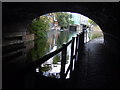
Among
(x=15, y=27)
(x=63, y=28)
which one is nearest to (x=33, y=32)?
(x=15, y=27)

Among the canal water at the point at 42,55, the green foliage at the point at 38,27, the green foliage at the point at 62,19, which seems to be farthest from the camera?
the green foliage at the point at 62,19

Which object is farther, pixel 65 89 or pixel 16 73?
pixel 65 89

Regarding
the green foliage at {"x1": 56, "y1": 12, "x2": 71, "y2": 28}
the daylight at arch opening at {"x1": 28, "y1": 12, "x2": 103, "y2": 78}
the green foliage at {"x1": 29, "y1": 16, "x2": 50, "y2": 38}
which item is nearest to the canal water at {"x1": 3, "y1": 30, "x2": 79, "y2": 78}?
the daylight at arch opening at {"x1": 28, "y1": 12, "x2": 103, "y2": 78}

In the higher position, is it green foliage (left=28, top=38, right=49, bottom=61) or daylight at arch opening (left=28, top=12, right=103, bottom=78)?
daylight at arch opening (left=28, top=12, right=103, bottom=78)

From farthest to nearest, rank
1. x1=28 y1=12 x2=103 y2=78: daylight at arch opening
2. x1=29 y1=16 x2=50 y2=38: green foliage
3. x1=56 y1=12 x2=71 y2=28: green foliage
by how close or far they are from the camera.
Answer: x1=56 y1=12 x2=71 y2=28: green foliage, x1=29 y1=16 x2=50 y2=38: green foliage, x1=28 y1=12 x2=103 y2=78: daylight at arch opening

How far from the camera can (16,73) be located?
110 cm

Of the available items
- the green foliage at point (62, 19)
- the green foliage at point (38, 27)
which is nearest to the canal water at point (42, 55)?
the green foliage at point (38, 27)

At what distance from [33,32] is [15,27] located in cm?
553

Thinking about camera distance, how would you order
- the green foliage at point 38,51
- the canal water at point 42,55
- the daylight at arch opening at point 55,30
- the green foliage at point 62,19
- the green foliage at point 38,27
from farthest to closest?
the green foliage at point 62,19 < the green foliage at point 38,27 < the daylight at arch opening at point 55,30 < the green foliage at point 38,51 < the canal water at point 42,55

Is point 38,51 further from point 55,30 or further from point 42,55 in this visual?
point 55,30

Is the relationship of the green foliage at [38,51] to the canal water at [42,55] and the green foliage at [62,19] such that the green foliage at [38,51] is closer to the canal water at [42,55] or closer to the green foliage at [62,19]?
the canal water at [42,55]

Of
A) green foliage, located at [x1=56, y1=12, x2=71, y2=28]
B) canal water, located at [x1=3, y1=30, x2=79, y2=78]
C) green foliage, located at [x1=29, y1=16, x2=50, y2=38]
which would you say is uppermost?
green foliage, located at [x1=56, y1=12, x2=71, y2=28]

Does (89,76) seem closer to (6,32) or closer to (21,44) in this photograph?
(6,32)

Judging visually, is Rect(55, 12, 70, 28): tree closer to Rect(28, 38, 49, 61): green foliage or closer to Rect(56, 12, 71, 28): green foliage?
Rect(56, 12, 71, 28): green foliage
